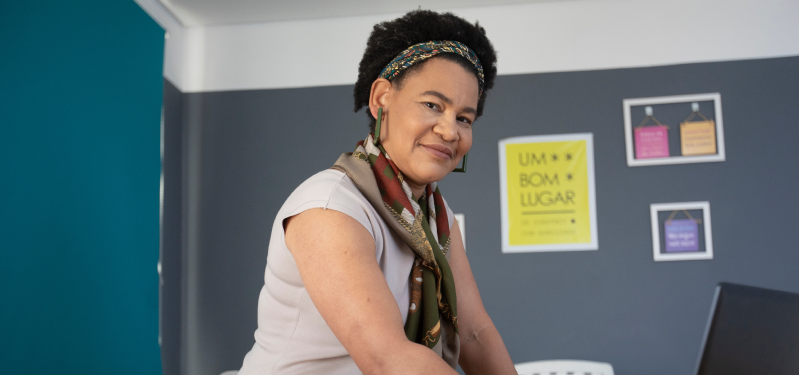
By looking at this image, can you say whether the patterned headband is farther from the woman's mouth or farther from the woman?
the woman's mouth

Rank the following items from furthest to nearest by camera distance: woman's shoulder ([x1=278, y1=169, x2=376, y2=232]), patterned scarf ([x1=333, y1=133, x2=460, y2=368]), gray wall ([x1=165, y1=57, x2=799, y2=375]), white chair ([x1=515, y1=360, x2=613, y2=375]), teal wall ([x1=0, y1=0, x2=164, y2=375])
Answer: gray wall ([x1=165, y1=57, x2=799, y2=375])
white chair ([x1=515, y1=360, x2=613, y2=375])
teal wall ([x1=0, y1=0, x2=164, y2=375])
patterned scarf ([x1=333, y1=133, x2=460, y2=368])
woman's shoulder ([x1=278, y1=169, x2=376, y2=232])

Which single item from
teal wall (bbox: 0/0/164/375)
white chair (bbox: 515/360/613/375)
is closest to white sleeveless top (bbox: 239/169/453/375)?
teal wall (bbox: 0/0/164/375)

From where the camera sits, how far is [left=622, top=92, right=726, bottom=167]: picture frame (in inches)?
109

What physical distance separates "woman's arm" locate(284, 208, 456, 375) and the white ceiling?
7.96 feet

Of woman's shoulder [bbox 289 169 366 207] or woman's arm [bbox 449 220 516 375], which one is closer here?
woman's shoulder [bbox 289 169 366 207]

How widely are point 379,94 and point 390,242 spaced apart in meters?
0.34

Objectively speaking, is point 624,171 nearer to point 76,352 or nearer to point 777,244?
point 777,244

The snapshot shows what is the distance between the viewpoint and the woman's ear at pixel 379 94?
1090 millimetres

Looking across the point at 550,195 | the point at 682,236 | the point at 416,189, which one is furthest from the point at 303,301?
the point at 682,236

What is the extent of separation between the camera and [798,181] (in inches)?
108

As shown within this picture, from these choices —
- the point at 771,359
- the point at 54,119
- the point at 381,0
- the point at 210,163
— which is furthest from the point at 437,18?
the point at 210,163

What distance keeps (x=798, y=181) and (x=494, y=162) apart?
62.7 inches

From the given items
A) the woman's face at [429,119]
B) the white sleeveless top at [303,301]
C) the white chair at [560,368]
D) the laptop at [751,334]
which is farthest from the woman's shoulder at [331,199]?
the white chair at [560,368]

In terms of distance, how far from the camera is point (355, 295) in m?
0.73
